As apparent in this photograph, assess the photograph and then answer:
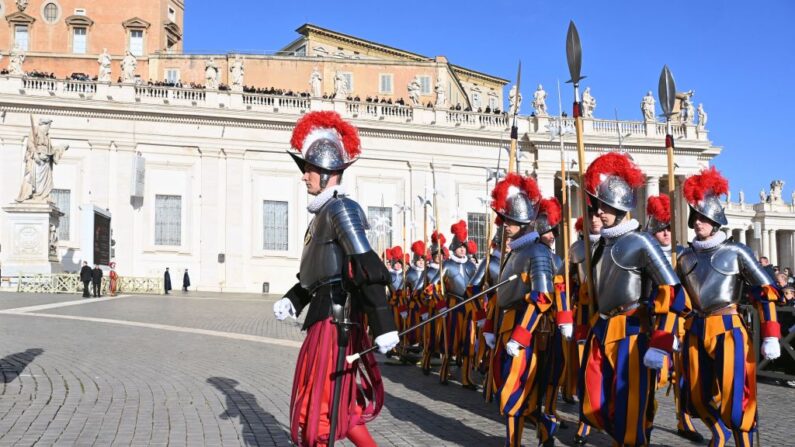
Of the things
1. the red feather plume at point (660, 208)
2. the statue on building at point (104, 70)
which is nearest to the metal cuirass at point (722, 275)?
the red feather plume at point (660, 208)

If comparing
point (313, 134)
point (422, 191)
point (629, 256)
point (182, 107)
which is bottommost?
point (629, 256)

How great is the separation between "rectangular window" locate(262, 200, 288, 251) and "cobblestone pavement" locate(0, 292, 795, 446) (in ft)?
97.7

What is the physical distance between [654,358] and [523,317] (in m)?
1.55

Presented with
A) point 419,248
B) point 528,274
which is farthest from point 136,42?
point 528,274

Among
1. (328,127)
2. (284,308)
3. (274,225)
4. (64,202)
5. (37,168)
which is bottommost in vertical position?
(284,308)

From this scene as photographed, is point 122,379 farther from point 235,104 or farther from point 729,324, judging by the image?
point 235,104

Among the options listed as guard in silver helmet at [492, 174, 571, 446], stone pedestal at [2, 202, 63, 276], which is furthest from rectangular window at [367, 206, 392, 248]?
guard in silver helmet at [492, 174, 571, 446]

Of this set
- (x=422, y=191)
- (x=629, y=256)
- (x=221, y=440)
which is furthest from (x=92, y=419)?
(x=422, y=191)

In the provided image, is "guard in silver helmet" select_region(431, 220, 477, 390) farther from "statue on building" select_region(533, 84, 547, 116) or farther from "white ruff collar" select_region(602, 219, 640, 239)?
"statue on building" select_region(533, 84, 547, 116)

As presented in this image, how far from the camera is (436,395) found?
10922 millimetres

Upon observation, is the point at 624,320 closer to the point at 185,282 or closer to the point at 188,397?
the point at 188,397

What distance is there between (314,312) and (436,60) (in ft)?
189

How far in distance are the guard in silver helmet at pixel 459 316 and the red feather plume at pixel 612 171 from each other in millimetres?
5492

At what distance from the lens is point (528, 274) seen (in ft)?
24.3
